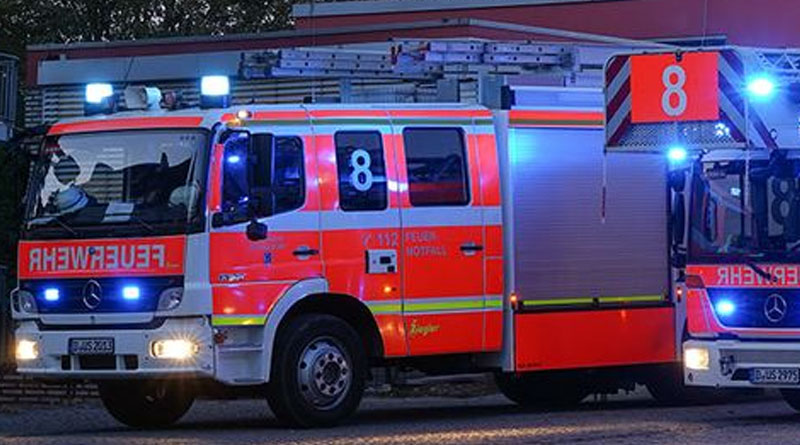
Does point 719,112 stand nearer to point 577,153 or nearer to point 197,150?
point 577,153

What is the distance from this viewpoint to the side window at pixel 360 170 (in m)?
14.8

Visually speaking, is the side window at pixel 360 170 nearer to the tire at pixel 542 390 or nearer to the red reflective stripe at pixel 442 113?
the red reflective stripe at pixel 442 113

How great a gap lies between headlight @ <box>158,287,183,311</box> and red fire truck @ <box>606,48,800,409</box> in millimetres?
4289

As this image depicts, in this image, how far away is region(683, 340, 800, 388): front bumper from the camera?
47.7ft

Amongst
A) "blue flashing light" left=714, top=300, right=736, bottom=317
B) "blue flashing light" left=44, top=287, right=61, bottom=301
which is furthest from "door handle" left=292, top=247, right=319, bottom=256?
"blue flashing light" left=714, top=300, right=736, bottom=317

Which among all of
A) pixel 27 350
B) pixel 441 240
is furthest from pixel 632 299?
pixel 27 350

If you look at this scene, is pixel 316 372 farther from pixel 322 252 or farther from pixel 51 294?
pixel 51 294

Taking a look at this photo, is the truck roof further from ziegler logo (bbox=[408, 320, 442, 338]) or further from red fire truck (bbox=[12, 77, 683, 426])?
ziegler logo (bbox=[408, 320, 442, 338])

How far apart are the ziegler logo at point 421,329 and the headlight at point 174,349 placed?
2122 mm

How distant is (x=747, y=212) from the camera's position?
49.0 feet

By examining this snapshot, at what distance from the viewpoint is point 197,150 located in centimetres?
1423

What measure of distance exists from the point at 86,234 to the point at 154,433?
1.89 meters

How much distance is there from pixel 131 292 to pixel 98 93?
2253mm

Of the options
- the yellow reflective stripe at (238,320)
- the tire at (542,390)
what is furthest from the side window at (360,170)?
the tire at (542,390)
